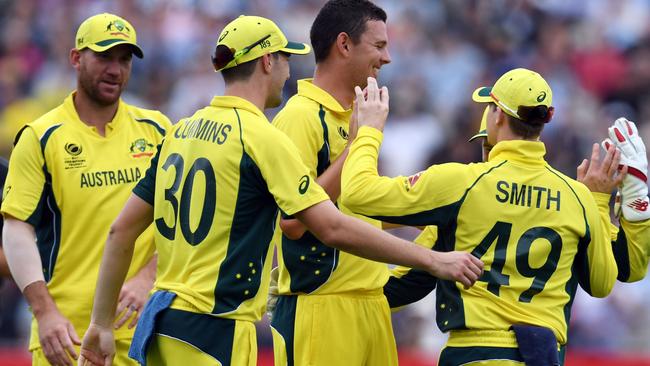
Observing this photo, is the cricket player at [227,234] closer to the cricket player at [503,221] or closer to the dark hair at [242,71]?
the dark hair at [242,71]

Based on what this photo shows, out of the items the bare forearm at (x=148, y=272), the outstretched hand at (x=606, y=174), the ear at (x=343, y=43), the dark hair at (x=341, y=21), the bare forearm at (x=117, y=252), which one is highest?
the dark hair at (x=341, y=21)

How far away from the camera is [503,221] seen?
550 centimetres

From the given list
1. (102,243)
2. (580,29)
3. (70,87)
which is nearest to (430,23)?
(580,29)

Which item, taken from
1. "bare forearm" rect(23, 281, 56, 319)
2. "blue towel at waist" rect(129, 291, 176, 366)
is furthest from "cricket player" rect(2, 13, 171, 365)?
"blue towel at waist" rect(129, 291, 176, 366)

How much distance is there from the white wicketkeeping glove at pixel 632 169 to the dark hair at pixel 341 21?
60.1 inches

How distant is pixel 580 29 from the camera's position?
13734 mm

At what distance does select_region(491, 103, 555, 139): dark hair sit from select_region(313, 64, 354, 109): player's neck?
1112mm

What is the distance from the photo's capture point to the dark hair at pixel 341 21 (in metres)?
6.54

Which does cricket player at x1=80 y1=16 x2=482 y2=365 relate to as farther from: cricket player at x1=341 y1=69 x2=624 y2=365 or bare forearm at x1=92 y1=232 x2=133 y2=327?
cricket player at x1=341 y1=69 x2=624 y2=365

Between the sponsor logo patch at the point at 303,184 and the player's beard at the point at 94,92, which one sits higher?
the player's beard at the point at 94,92

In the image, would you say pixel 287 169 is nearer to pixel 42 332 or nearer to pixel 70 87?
pixel 42 332

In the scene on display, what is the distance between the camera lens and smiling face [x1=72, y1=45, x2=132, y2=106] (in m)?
6.81

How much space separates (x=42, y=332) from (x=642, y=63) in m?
9.18

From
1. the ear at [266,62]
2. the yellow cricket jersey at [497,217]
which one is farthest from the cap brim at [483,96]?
the ear at [266,62]
